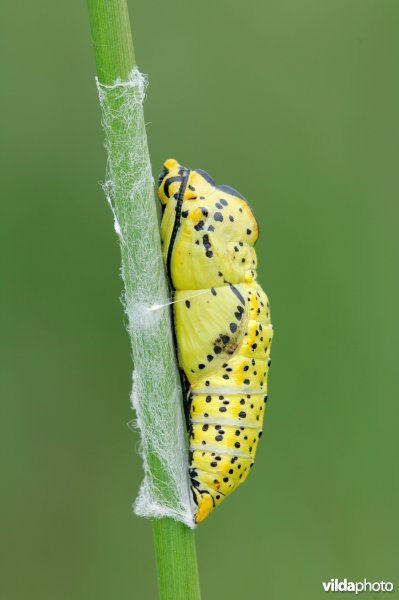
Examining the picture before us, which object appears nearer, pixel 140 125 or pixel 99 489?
pixel 140 125

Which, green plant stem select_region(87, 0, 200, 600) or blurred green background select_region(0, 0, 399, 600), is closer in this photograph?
green plant stem select_region(87, 0, 200, 600)

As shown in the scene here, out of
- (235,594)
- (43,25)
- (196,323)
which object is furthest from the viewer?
(43,25)

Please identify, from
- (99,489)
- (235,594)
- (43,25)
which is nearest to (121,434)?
(99,489)

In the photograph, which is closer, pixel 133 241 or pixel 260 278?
pixel 133 241

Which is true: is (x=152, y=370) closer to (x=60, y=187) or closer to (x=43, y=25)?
(x=60, y=187)
